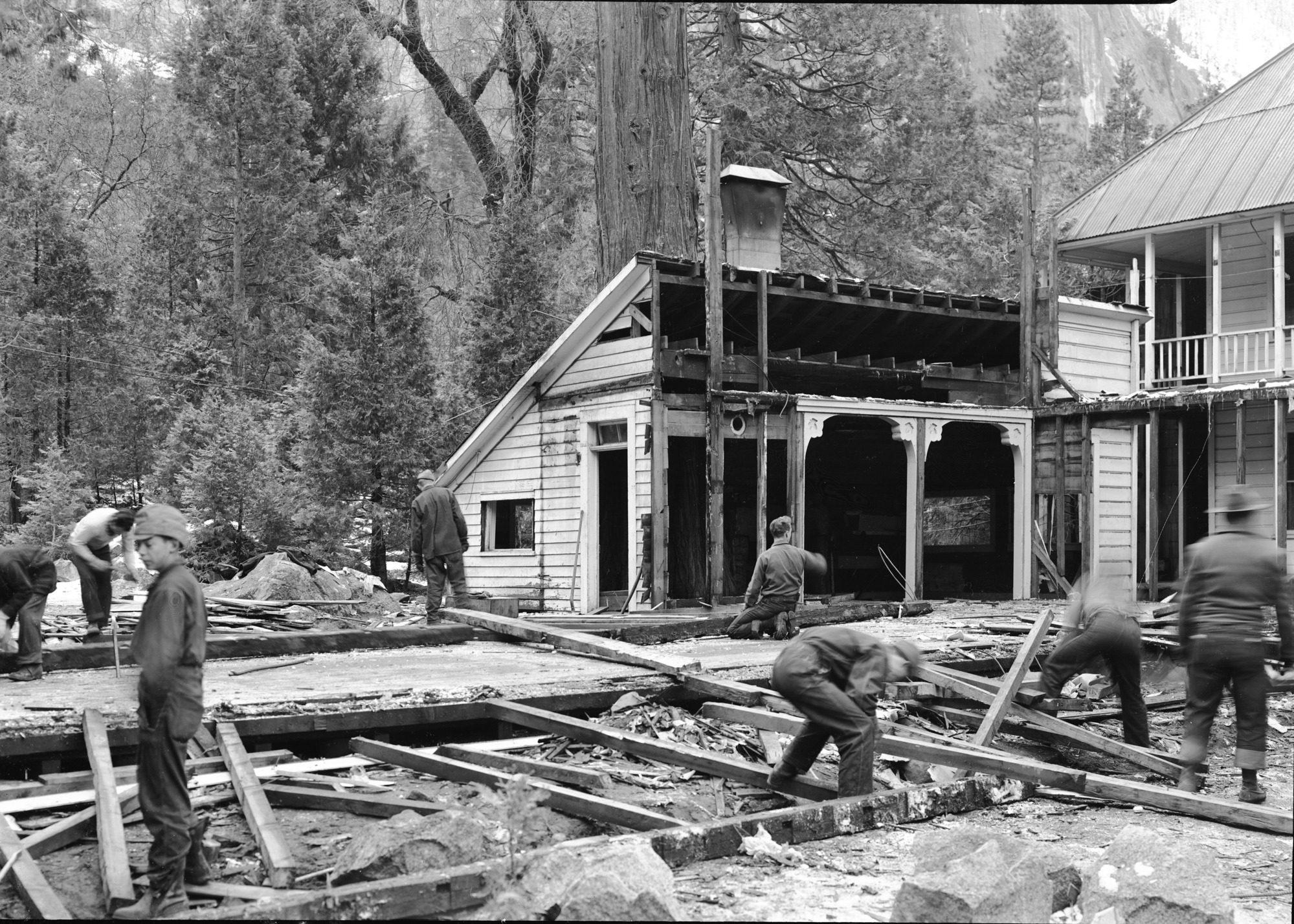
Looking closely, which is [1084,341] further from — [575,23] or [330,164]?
[330,164]

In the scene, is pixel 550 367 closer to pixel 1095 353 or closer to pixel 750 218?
pixel 750 218

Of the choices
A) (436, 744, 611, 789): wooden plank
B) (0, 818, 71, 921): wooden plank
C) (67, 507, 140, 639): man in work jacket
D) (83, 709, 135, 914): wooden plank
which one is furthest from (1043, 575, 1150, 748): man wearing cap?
(67, 507, 140, 639): man in work jacket

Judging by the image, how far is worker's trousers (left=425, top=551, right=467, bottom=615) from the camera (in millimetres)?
15539

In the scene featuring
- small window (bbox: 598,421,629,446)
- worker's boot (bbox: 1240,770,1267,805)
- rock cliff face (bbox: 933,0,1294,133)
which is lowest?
worker's boot (bbox: 1240,770,1267,805)

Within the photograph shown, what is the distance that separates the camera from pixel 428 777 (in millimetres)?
8414

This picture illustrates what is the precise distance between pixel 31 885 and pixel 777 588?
10.0 m

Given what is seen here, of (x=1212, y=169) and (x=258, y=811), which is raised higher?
(x=1212, y=169)

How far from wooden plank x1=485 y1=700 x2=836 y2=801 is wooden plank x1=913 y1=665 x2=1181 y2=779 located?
45.1 inches

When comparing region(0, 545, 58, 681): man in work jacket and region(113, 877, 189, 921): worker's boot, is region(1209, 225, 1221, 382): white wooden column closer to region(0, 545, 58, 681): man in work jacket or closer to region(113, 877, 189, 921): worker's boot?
region(0, 545, 58, 681): man in work jacket

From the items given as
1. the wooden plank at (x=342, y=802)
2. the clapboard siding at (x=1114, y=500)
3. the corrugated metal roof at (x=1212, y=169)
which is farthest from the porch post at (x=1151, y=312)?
the wooden plank at (x=342, y=802)

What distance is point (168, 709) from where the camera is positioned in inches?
227

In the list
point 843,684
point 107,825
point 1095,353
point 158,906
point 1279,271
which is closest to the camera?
point 158,906

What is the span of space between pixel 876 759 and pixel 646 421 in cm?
1011

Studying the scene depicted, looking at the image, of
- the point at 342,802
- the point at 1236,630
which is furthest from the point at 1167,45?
the point at 342,802
